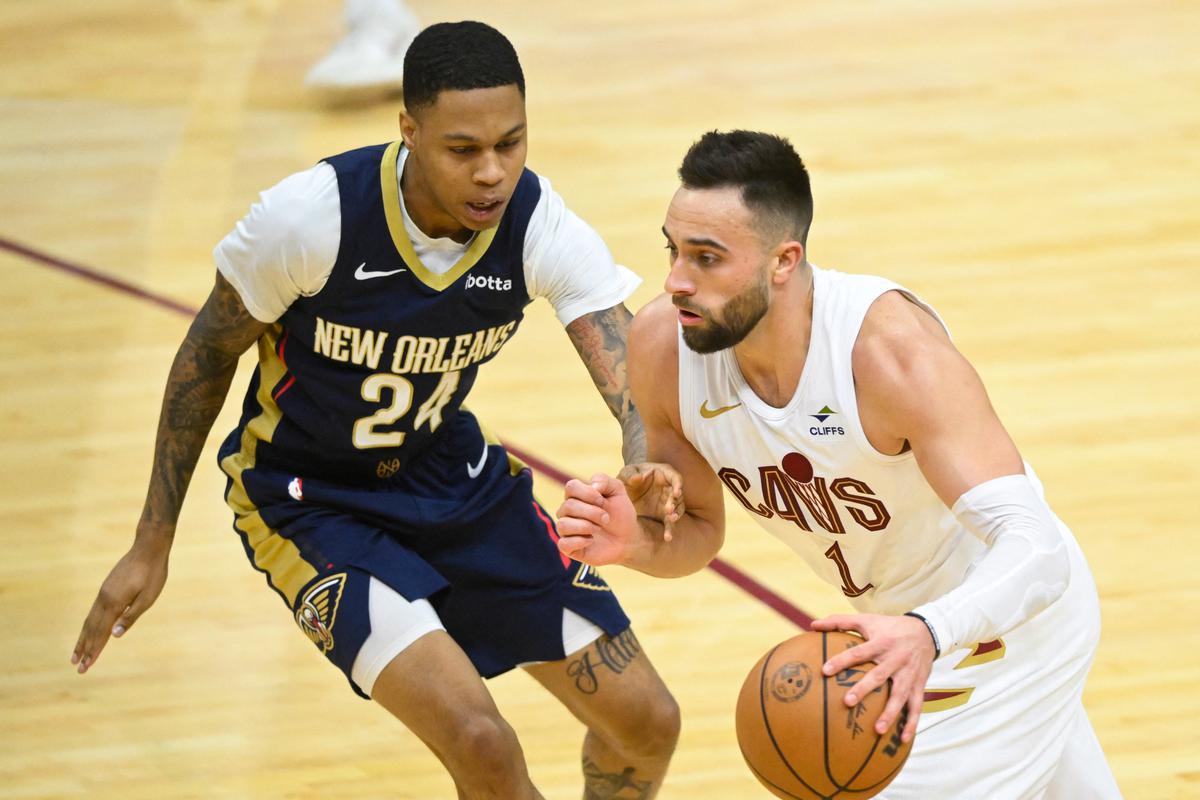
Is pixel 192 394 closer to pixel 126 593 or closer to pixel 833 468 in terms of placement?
pixel 126 593

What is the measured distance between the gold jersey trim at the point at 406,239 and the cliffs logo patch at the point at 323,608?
72 centimetres

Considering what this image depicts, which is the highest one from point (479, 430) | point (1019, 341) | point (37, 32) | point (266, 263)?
point (266, 263)

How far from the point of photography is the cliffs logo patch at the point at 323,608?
3.67m

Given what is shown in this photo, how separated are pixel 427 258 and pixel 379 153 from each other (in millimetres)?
273

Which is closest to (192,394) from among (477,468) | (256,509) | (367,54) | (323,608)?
(256,509)

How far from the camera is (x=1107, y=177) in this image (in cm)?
801

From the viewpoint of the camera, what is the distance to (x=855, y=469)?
10.9 feet

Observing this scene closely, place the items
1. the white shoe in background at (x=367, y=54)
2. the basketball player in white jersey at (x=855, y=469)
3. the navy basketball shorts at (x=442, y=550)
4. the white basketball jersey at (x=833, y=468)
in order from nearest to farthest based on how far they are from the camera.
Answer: the basketball player in white jersey at (x=855, y=469), the white basketball jersey at (x=833, y=468), the navy basketball shorts at (x=442, y=550), the white shoe in background at (x=367, y=54)

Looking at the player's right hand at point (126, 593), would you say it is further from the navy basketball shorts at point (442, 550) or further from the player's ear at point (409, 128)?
the player's ear at point (409, 128)

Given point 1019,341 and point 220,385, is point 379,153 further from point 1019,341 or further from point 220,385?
point 1019,341

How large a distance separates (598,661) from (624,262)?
3.74 metres

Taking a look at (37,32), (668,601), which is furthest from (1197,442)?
(37,32)

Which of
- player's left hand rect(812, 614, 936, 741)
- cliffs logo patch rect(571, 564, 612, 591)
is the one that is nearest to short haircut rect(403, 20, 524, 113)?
cliffs logo patch rect(571, 564, 612, 591)

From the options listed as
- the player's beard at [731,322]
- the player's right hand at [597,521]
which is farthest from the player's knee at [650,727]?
the player's beard at [731,322]
